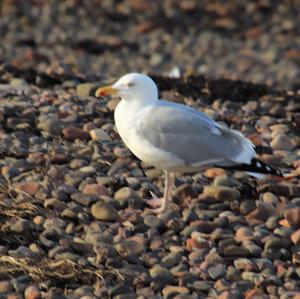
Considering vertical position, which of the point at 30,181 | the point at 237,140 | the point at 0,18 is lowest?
the point at 0,18

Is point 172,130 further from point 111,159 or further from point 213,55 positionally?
point 213,55

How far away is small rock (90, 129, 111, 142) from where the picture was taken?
716 centimetres

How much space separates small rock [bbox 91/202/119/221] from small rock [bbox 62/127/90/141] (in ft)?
3.66

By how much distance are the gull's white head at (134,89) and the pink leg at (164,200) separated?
20.1 inches

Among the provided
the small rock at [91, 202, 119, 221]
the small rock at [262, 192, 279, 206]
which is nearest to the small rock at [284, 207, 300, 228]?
the small rock at [262, 192, 279, 206]

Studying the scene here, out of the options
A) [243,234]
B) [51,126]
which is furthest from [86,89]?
[243,234]

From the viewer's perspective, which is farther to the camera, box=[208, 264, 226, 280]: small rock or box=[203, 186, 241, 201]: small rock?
box=[203, 186, 241, 201]: small rock

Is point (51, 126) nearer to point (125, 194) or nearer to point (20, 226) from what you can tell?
point (125, 194)

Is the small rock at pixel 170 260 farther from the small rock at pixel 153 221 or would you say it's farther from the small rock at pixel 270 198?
the small rock at pixel 270 198

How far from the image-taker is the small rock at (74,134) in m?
7.14

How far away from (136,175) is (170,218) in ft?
2.19

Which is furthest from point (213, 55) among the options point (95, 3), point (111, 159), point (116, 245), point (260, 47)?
point (116, 245)

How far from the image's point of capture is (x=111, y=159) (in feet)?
22.5

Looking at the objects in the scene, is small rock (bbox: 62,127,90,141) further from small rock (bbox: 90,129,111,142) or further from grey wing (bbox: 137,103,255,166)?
grey wing (bbox: 137,103,255,166)
